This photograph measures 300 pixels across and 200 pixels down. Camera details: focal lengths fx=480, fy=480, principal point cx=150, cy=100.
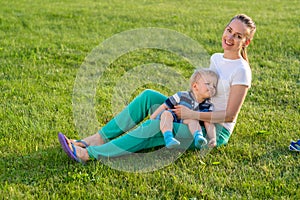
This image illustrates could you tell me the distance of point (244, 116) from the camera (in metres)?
5.37

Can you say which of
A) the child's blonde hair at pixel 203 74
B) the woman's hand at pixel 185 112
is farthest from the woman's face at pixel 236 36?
the woman's hand at pixel 185 112

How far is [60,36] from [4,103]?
351 centimetres

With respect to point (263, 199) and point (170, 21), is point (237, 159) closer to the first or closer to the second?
point (263, 199)

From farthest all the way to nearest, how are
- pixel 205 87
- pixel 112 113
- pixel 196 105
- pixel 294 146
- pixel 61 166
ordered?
pixel 112 113 < pixel 294 146 < pixel 196 105 < pixel 205 87 < pixel 61 166

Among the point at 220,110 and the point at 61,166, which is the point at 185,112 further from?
the point at 61,166

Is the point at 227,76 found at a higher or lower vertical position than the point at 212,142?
higher

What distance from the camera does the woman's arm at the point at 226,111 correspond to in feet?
13.6

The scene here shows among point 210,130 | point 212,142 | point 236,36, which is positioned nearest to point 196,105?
point 210,130

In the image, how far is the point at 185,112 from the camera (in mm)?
4207

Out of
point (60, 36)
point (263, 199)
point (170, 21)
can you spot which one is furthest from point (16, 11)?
point (263, 199)

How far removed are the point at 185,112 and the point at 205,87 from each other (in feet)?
0.92

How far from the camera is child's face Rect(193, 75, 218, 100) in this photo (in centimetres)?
418

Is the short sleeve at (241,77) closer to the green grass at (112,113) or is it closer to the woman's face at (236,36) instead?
the woman's face at (236,36)

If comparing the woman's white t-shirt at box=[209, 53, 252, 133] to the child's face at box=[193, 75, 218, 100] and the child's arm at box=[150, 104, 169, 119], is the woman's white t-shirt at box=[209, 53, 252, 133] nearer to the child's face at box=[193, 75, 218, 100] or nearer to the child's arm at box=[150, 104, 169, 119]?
the child's face at box=[193, 75, 218, 100]
